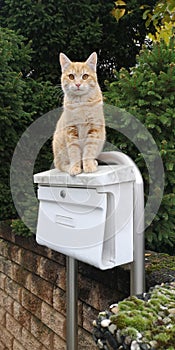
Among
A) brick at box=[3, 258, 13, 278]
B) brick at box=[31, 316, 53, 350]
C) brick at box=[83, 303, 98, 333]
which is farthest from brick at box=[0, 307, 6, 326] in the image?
brick at box=[83, 303, 98, 333]

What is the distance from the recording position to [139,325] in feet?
2.50

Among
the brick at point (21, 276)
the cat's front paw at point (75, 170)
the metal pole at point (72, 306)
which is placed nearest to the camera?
the cat's front paw at point (75, 170)

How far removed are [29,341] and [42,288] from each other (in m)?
0.42

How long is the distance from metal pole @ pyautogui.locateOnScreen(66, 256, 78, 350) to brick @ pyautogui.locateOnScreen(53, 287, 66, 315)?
0.32 metres

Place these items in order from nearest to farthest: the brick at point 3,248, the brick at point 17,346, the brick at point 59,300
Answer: the brick at point 59,300
the brick at point 17,346
the brick at point 3,248

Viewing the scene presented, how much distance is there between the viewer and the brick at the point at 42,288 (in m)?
1.92

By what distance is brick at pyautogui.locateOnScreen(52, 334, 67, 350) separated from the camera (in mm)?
1802

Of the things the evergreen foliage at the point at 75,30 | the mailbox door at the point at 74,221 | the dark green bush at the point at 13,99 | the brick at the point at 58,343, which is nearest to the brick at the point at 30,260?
the brick at the point at 58,343

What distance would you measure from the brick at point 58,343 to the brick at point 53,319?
3 centimetres

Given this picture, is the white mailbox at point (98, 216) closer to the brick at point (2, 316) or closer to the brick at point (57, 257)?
the brick at point (57, 257)

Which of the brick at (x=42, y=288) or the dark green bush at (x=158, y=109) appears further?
the brick at (x=42, y=288)

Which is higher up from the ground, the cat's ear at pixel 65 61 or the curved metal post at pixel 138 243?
the cat's ear at pixel 65 61

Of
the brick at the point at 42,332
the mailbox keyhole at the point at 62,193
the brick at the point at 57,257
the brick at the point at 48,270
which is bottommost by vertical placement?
the brick at the point at 42,332

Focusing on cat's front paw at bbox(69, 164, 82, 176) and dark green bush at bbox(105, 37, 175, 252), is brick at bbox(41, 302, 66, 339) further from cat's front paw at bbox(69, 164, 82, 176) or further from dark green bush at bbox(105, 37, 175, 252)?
cat's front paw at bbox(69, 164, 82, 176)
